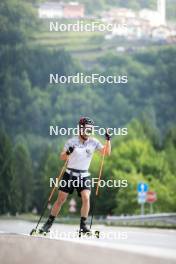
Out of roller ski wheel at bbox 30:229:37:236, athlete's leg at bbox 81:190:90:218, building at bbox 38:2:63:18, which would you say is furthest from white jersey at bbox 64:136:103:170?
building at bbox 38:2:63:18

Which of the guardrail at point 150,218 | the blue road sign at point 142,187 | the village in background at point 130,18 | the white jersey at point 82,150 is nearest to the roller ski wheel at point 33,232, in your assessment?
the white jersey at point 82,150

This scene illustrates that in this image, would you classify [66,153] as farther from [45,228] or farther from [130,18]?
[130,18]

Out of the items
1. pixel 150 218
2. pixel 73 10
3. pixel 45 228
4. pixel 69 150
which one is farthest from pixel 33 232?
pixel 73 10

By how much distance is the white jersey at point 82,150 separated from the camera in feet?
25.6

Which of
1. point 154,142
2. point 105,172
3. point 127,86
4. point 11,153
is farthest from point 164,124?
point 105,172

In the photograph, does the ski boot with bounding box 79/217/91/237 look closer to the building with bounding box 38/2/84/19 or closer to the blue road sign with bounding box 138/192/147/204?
the blue road sign with bounding box 138/192/147/204

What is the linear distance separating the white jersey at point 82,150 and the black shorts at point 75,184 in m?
0.10

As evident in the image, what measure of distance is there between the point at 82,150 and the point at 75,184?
0.94 feet

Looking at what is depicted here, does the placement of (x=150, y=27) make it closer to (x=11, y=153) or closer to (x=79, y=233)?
(x=11, y=153)

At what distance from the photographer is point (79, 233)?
7.98 metres

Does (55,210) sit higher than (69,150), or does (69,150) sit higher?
(69,150)

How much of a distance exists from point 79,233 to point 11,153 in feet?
7.19

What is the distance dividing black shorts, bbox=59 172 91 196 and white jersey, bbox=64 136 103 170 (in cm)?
10

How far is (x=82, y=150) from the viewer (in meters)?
7.87
